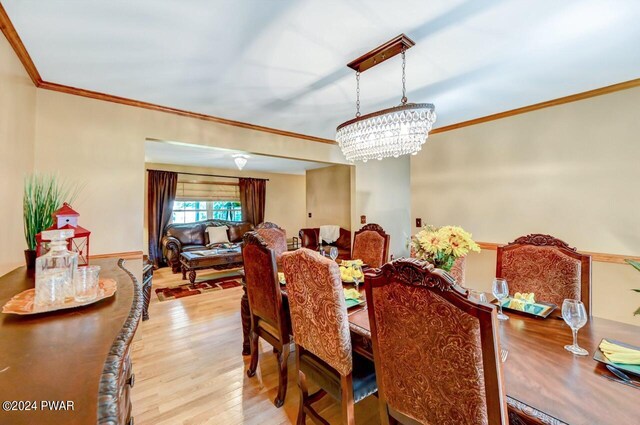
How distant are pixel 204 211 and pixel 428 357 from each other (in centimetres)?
663

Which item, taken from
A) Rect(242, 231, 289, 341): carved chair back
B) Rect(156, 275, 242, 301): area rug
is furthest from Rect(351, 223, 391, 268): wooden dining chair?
Rect(156, 275, 242, 301): area rug

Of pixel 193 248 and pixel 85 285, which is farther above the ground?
pixel 85 285

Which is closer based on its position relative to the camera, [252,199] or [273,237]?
[273,237]

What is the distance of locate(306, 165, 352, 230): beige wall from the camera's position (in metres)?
5.06

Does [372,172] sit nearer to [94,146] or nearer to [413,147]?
[413,147]

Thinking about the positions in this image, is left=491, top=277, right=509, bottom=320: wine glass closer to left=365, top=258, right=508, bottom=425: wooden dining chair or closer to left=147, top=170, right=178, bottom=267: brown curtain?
left=365, top=258, right=508, bottom=425: wooden dining chair

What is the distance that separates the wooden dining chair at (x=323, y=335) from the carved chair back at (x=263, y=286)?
0.20m

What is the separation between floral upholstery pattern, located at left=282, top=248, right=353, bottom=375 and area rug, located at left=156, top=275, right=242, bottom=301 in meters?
3.18

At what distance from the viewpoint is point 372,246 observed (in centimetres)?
279

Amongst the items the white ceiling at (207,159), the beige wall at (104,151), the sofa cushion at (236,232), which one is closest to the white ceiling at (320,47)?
the beige wall at (104,151)

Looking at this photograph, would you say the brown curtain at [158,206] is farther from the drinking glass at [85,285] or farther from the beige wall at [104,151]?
the drinking glass at [85,285]

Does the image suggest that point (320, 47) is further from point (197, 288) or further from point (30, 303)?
point (197, 288)

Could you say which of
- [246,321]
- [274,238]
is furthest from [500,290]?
[274,238]

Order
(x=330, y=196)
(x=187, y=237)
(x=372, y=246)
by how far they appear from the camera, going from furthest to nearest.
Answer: (x=187, y=237), (x=330, y=196), (x=372, y=246)
